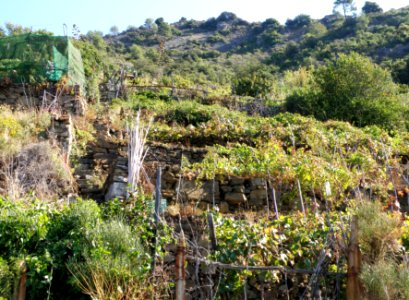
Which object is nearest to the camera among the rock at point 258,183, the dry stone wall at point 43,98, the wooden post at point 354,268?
the wooden post at point 354,268

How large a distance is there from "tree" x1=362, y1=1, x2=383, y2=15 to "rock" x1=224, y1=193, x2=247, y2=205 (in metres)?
47.7

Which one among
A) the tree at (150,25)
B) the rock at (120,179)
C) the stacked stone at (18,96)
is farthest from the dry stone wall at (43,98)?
the tree at (150,25)

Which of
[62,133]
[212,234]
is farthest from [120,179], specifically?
[212,234]

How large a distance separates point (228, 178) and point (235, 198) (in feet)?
1.26

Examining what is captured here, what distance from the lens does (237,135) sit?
11.5 meters

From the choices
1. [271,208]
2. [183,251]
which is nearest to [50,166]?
[271,208]

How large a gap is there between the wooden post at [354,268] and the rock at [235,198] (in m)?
3.30

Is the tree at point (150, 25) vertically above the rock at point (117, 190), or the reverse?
the tree at point (150, 25)

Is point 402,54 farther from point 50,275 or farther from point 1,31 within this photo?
point 50,275

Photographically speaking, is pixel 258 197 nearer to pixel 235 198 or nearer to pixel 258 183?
pixel 258 183

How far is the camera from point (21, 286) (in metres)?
5.37

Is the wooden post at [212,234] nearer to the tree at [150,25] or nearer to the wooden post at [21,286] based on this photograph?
the wooden post at [21,286]

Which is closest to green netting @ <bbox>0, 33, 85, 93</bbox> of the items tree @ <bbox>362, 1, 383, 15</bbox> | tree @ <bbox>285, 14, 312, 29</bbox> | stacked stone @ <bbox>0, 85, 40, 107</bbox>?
stacked stone @ <bbox>0, 85, 40, 107</bbox>

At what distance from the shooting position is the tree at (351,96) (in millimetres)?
14875
